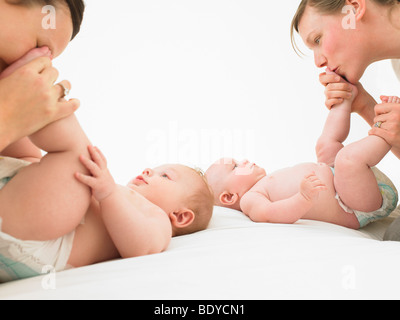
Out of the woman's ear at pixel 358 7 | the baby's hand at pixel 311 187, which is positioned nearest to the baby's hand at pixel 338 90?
the woman's ear at pixel 358 7

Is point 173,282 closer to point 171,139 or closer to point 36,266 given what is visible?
point 36,266

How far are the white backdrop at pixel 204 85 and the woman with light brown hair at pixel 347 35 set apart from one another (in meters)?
1.13

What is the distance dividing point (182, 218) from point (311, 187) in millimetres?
384

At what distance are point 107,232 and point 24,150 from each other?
0.31m

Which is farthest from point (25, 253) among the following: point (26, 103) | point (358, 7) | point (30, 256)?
point (358, 7)

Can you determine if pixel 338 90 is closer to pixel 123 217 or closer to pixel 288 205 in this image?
pixel 288 205

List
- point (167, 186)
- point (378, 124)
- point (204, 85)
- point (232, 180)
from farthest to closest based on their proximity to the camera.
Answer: point (204, 85) → point (232, 180) → point (378, 124) → point (167, 186)

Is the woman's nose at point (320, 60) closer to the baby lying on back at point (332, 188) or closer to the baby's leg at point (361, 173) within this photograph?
the baby lying on back at point (332, 188)

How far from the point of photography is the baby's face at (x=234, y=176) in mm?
1642

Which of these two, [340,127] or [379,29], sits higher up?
[379,29]

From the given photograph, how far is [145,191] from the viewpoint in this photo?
3.69 feet

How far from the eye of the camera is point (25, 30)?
0.75m

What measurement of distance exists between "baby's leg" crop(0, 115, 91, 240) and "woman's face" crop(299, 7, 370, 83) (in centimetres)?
102
